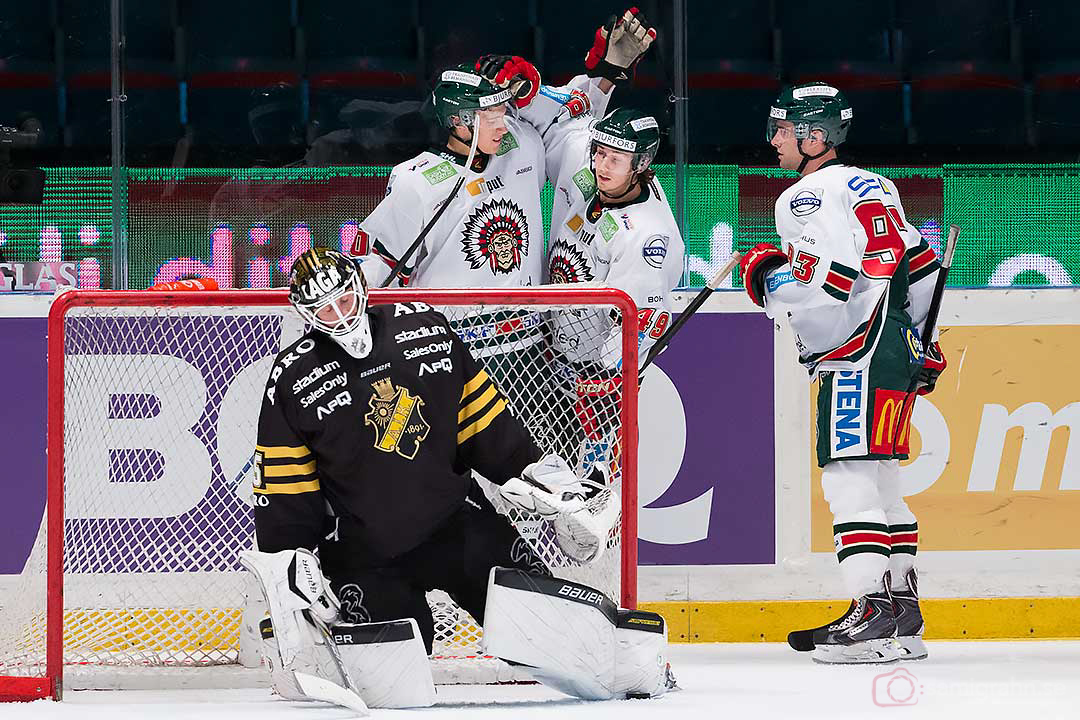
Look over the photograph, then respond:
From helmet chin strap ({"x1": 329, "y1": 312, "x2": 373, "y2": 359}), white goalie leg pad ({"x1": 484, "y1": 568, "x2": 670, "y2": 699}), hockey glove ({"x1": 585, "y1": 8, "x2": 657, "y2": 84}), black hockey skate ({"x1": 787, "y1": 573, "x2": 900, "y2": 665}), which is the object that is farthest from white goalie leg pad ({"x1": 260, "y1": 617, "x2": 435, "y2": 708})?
hockey glove ({"x1": 585, "y1": 8, "x2": 657, "y2": 84})

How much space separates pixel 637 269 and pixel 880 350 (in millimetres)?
668

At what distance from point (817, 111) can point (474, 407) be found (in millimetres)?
1391

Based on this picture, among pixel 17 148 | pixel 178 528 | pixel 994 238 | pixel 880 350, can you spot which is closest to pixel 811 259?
pixel 880 350

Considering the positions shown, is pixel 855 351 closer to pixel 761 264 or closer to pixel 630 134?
pixel 761 264

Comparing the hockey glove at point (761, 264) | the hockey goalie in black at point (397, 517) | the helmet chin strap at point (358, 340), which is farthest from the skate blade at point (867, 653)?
the helmet chin strap at point (358, 340)

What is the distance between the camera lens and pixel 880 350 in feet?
13.4

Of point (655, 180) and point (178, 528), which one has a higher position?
point (655, 180)

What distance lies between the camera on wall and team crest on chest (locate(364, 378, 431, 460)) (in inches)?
70.0

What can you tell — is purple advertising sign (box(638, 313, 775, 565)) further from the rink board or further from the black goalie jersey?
the black goalie jersey

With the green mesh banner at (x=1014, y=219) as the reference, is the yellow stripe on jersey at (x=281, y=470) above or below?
below

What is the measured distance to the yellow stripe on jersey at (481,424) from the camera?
3.39 meters

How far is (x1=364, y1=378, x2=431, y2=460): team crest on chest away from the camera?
3309 mm

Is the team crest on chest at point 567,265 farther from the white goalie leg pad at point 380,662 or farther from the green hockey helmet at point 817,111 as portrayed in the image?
the white goalie leg pad at point 380,662

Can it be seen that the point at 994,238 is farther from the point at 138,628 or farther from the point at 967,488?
the point at 138,628
